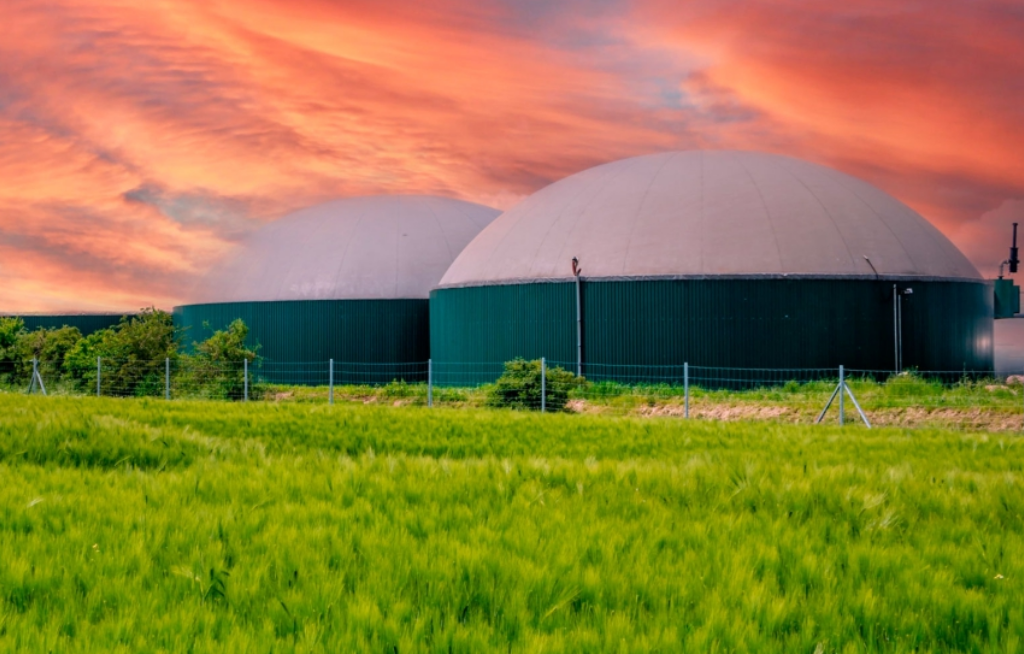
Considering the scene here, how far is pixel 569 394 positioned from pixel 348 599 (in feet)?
63.1

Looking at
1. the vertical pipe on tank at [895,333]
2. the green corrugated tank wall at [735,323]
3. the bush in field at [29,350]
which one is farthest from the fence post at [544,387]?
the bush in field at [29,350]

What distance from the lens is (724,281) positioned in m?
26.7

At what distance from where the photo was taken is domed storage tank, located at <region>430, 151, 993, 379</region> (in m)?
26.8

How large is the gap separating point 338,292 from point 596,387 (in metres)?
16.4

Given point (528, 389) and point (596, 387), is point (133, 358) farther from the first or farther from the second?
point (596, 387)

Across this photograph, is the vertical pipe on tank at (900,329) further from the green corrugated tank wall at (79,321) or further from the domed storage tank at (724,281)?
the green corrugated tank wall at (79,321)

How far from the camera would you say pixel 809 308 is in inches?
1061

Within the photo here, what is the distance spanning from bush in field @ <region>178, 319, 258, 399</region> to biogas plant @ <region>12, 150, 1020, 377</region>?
731 centimetres

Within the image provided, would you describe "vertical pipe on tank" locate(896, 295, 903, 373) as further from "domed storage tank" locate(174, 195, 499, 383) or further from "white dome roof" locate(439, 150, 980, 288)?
"domed storage tank" locate(174, 195, 499, 383)

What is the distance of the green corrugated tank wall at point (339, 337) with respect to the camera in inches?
1444

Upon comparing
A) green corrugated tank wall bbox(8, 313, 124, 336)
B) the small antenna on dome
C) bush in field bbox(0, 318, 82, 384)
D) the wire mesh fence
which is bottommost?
the wire mesh fence

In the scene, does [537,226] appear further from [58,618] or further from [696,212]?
[58,618]

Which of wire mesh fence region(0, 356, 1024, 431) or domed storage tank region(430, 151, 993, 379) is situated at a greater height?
domed storage tank region(430, 151, 993, 379)

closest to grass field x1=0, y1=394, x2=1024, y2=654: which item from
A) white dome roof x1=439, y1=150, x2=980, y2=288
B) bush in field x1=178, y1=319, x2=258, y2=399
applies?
white dome roof x1=439, y1=150, x2=980, y2=288
